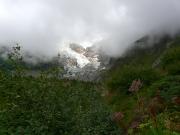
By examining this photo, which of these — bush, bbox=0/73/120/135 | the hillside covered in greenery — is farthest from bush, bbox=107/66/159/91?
bush, bbox=0/73/120/135

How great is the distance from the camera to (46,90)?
13.2m

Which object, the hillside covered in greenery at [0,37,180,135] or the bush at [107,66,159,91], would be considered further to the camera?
the bush at [107,66,159,91]

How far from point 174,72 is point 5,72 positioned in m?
26.0

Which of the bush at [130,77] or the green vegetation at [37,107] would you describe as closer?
the green vegetation at [37,107]

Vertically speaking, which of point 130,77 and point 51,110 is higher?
point 130,77

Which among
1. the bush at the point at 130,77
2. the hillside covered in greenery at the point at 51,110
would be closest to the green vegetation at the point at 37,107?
the hillside covered in greenery at the point at 51,110

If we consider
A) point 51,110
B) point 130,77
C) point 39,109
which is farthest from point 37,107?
point 130,77

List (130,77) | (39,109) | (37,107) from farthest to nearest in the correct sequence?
(130,77) < (37,107) < (39,109)

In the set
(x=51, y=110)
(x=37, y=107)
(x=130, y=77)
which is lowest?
(x=51, y=110)

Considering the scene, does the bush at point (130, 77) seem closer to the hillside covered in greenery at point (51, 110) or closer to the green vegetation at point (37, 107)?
the hillside covered in greenery at point (51, 110)

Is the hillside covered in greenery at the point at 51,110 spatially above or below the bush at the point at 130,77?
below

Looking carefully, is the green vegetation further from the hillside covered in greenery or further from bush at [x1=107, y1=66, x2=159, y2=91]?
bush at [x1=107, y1=66, x2=159, y2=91]

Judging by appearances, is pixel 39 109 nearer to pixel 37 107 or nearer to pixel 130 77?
pixel 37 107

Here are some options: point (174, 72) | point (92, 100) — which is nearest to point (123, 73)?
point (174, 72)
